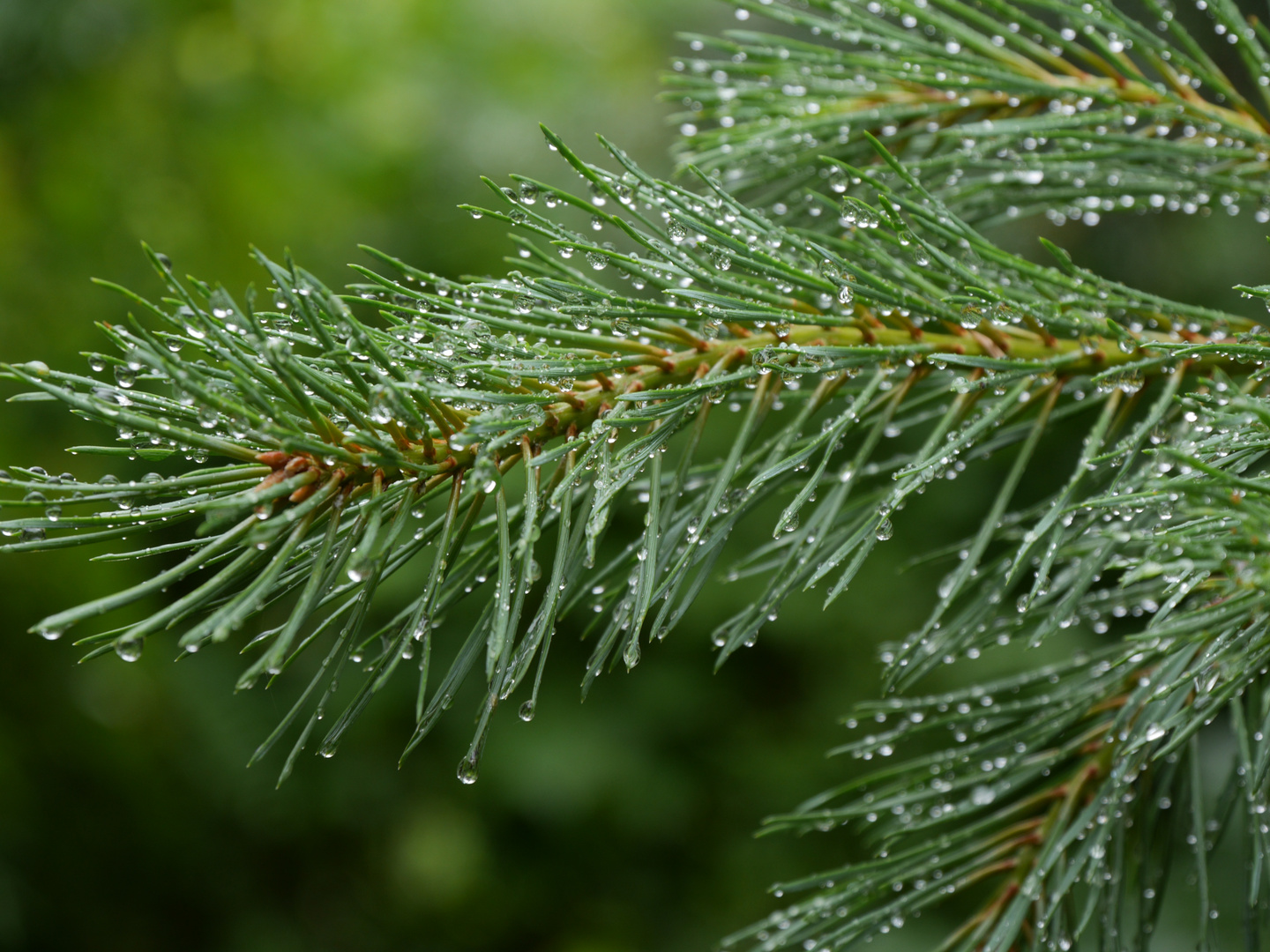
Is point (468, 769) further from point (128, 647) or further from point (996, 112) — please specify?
point (996, 112)

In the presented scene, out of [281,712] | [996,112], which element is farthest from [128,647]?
[281,712]

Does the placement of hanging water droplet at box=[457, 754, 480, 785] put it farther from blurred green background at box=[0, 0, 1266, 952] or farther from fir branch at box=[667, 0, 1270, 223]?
blurred green background at box=[0, 0, 1266, 952]

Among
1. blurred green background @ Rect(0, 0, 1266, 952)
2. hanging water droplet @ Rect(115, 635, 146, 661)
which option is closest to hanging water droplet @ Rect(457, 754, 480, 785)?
hanging water droplet @ Rect(115, 635, 146, 661)

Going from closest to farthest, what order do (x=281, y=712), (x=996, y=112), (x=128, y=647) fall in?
(x=128, y=647)
(x=996, y=112)
(x=281, y=712)

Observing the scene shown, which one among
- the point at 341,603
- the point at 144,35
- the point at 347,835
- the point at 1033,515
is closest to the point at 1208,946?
the point at 1033,515

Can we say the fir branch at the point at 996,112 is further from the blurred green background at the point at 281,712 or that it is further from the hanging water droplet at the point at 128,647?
the blurred green background at the point at 281,712

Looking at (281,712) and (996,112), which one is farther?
(281,712)

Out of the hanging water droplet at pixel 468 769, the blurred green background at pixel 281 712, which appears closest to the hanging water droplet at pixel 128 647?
the hanging water droplet at pixel 468 769

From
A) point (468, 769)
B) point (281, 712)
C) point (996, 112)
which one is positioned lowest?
point (468, 769)
